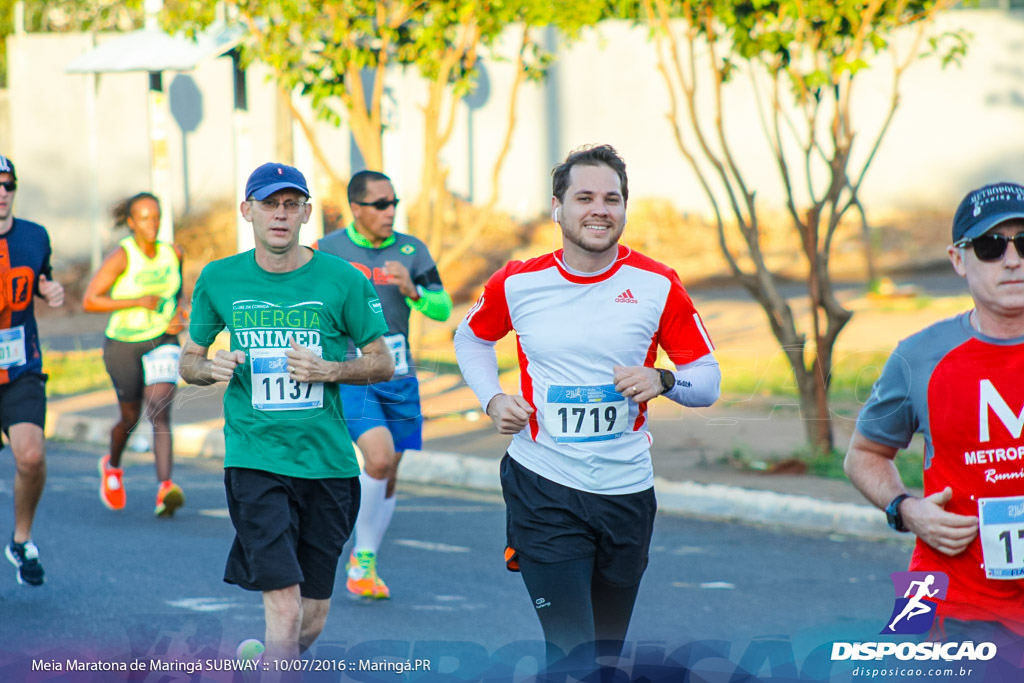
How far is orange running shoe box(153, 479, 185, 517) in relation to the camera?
8.78 metres

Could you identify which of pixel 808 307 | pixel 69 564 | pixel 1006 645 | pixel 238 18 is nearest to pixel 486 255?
pixel 808 307

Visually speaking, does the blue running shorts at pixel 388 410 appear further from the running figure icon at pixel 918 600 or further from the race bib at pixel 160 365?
the running figure icon at pixel 918 600

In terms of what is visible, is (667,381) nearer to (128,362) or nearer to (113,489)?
(128,362)

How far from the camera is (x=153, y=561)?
765cm

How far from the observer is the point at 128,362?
8.90 metres

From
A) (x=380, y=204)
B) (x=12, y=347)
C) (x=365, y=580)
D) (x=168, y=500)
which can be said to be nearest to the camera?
(x=12, y=347)

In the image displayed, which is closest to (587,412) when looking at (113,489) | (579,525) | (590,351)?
(590,351)

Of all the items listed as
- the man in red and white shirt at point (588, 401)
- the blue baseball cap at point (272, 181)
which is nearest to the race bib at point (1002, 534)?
the man in red and white shirt at point (588, 401)

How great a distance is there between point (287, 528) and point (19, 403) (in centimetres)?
257

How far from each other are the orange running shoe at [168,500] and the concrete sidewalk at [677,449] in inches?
87.2

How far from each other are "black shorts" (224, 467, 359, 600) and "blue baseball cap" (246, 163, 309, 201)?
982 mm

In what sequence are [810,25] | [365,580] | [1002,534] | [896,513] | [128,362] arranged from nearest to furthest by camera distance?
[1002,534]
[896,513]
[365,580]
[128,362]
[810,25]

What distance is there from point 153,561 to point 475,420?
5239 mm

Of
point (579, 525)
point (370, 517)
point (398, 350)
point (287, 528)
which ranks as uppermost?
point (398, 350)
